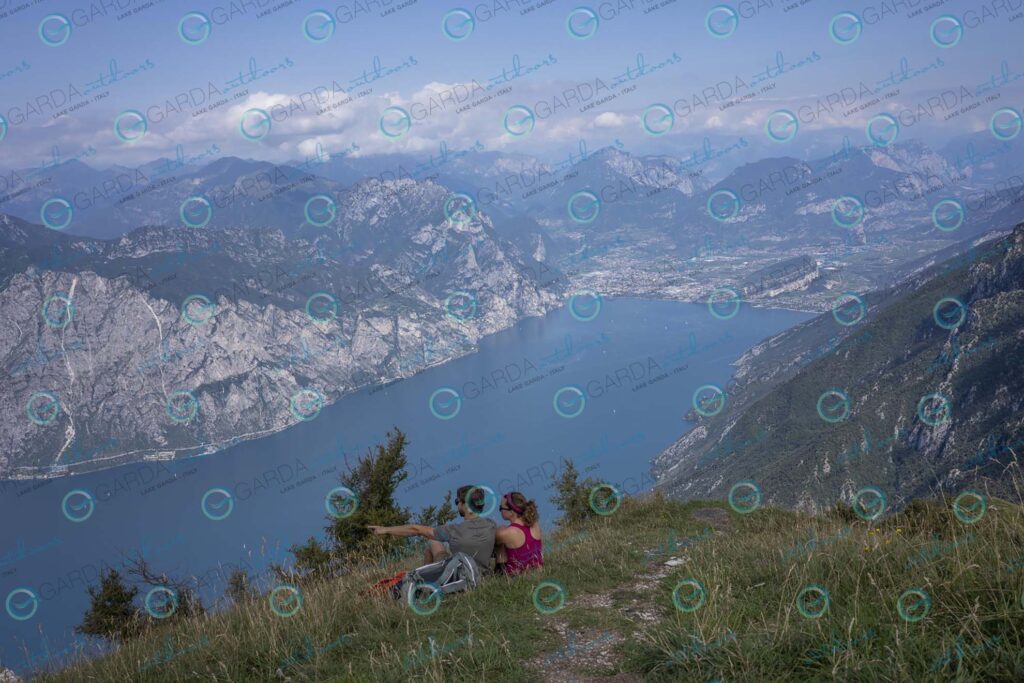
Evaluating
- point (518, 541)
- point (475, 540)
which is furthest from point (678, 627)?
point (475, 540)

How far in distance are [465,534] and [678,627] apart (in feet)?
14.0

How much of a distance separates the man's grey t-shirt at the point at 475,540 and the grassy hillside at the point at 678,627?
91cm

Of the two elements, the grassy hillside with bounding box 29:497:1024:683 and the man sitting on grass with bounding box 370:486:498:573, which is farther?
the man sitting on grass with bounding box 370:486:498:573

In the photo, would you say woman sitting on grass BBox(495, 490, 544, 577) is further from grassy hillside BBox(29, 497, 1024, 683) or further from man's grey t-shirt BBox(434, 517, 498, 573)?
grassy hillside BBox(29, 497, 1024, 683)

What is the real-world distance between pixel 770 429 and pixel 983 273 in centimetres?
5035

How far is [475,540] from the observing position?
891cm

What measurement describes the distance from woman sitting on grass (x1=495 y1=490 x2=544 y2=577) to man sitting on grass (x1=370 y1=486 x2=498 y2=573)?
0.15 metres

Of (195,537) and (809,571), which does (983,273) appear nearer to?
(809,571)

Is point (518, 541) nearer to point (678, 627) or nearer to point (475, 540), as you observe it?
point (475, 540)

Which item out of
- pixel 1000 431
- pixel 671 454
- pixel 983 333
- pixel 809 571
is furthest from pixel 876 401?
pixel 809 571

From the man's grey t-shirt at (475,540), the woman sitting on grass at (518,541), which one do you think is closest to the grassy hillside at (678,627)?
the woman sitting on grass at (518,541)

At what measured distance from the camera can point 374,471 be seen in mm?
24578

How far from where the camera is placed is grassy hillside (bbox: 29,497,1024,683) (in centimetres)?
434

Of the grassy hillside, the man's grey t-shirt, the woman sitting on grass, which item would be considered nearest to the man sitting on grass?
the man's grey t-shirt
